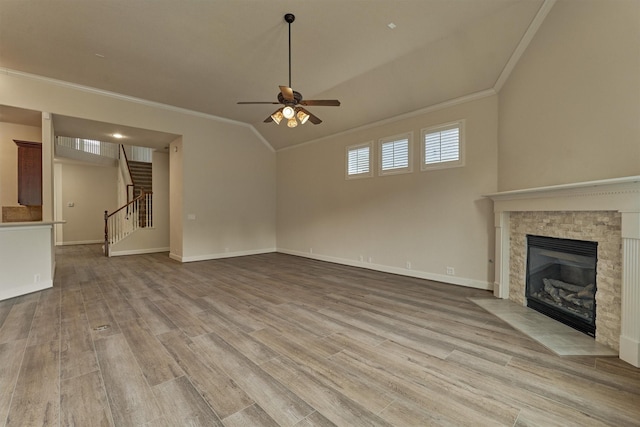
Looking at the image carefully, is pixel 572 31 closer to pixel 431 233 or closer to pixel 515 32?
pixel 515 32

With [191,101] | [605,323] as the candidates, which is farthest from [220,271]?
[605,323]

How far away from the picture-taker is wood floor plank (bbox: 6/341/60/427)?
167 centimetres

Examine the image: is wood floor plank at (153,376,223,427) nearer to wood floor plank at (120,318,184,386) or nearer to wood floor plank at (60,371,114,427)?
wood floor plank at (120,318,184,386)

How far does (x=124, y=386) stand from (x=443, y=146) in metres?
5.44

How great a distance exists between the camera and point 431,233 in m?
5.12

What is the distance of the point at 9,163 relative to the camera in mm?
5633

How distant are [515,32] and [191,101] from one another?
6231mm

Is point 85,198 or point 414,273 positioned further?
point 85,198

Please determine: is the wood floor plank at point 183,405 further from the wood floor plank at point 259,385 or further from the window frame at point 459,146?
the window frame at point 459,146

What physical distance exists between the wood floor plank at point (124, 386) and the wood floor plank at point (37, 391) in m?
0.28

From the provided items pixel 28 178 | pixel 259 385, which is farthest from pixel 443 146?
pixel 28 178

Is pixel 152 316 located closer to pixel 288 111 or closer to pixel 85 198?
pixel 288 111

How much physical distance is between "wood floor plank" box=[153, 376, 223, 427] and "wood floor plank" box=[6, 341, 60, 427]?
59cm

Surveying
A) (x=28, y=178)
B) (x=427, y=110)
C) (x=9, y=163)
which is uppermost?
(x=427, y=110)
